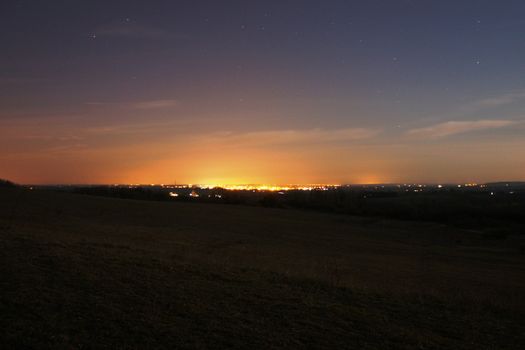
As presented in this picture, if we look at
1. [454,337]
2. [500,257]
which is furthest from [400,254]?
[454,337]

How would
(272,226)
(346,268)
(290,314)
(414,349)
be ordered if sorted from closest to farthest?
(414,349) → (290,314) → (346,268) → (272,226)

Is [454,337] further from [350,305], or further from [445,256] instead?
[445,256]

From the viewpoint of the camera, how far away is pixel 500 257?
3616 cm

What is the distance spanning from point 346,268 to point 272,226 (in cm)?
2785

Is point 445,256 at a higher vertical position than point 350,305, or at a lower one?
lower

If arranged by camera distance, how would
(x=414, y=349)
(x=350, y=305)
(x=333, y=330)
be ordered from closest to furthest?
(x=414, y=349) < (x=333, y=330) < (x=350, y=305)

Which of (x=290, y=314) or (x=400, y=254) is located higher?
(x=290, y=314)

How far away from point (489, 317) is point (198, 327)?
294 inches

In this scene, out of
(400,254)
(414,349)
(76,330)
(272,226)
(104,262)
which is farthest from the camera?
(272,226)

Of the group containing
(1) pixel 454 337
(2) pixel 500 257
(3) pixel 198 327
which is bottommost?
(2) pixel 500 257

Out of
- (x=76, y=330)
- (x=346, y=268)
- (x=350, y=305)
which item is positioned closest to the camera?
(x=76, y=330)

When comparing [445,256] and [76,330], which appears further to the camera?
[445,256]

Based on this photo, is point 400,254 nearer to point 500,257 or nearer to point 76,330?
point 500,257

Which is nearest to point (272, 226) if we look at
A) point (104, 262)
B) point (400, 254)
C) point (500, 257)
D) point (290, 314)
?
point (400, 254)
